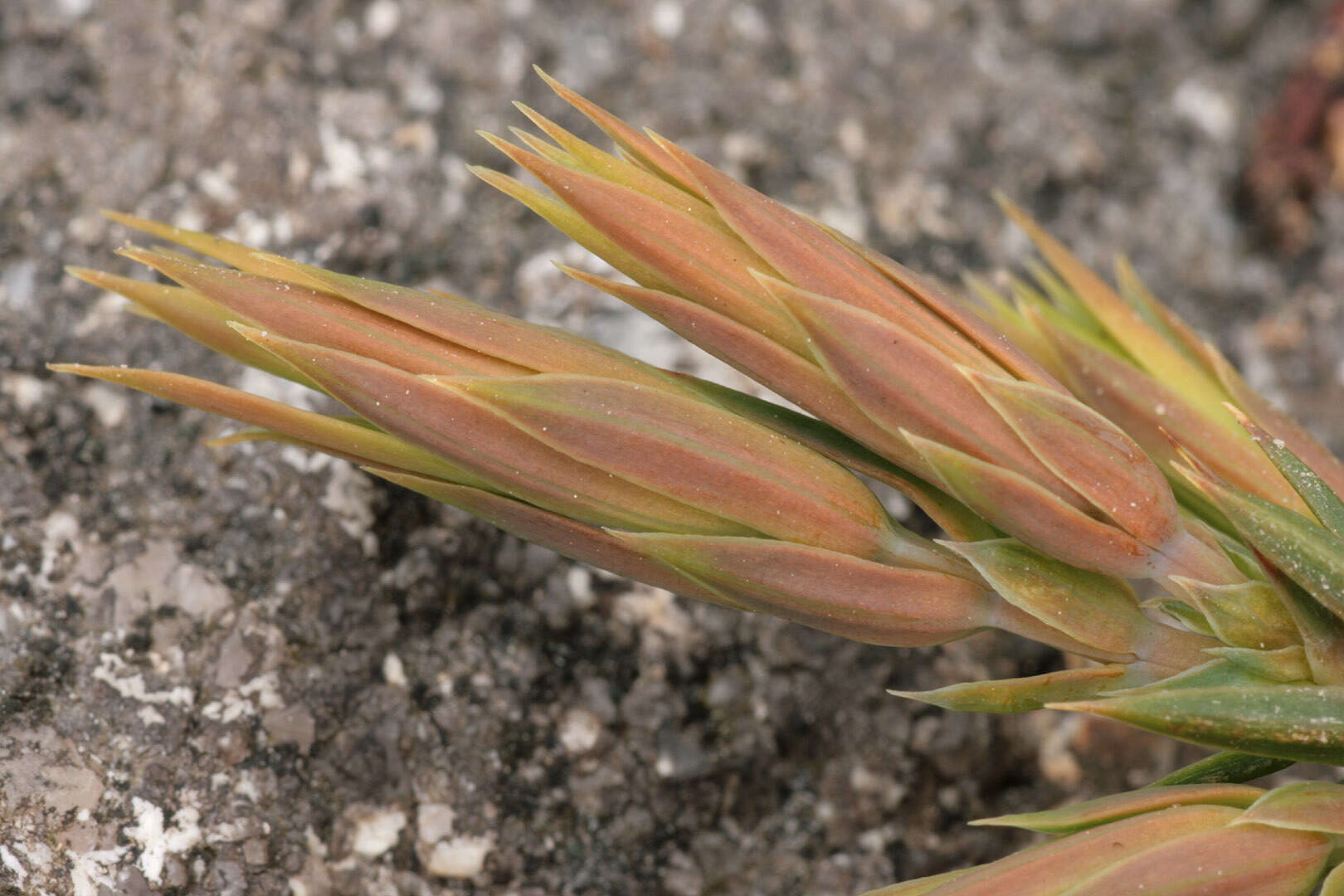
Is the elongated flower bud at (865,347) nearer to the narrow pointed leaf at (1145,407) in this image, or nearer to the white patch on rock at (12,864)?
the narrow pointed leaf at (1145,407)

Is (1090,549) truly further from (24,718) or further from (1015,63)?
(1015,63)

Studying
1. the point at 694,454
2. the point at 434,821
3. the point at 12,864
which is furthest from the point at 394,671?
the point at 694,454

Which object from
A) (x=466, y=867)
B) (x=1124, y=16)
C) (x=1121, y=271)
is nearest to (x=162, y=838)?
(x=466, y=867)

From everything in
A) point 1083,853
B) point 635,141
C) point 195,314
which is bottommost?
point 1083,853

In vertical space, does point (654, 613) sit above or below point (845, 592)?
below

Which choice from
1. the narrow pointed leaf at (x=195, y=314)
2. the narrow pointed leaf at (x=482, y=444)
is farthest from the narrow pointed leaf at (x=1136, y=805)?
the narrow pointed leaf at (x=195, y=314)

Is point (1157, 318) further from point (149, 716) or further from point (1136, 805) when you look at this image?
point (149, 716)
